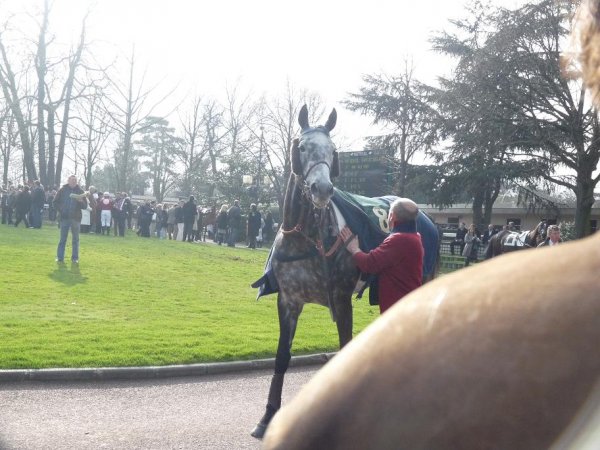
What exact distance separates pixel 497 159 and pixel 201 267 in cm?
1860

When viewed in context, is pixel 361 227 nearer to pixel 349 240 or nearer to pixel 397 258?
pixel 349 240

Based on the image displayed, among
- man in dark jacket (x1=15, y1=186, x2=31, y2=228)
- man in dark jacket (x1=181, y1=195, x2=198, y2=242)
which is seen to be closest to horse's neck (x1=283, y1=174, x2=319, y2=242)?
man in dark jacket (x1=181, y1=195, x2=198, y2=242)

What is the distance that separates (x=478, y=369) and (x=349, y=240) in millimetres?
4792

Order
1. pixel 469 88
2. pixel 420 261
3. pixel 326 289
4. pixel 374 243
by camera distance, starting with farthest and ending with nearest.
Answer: pixel 469 88
pixel 374 243
pixel 326 289
pixel 420 261

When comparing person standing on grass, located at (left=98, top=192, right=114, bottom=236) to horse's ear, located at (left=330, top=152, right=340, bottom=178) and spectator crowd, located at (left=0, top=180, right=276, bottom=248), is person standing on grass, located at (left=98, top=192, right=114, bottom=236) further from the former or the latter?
horse's ear, located at (left=330, top=152, right=340, bottom=178)

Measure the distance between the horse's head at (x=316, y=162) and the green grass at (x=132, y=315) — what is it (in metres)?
3.57

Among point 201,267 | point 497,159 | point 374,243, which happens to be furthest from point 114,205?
point 374,243

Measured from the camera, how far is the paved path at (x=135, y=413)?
5387mm

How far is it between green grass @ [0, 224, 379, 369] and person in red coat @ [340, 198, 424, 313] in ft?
12.4

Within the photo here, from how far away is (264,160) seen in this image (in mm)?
45906

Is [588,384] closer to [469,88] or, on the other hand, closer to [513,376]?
[513,376]

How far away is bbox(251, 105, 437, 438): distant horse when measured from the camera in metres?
5.38

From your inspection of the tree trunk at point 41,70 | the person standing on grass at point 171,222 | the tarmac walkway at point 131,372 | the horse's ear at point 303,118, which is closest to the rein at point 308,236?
the horse's ear at point 303,118

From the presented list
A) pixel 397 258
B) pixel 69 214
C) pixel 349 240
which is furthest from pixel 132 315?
pixel 397 258
